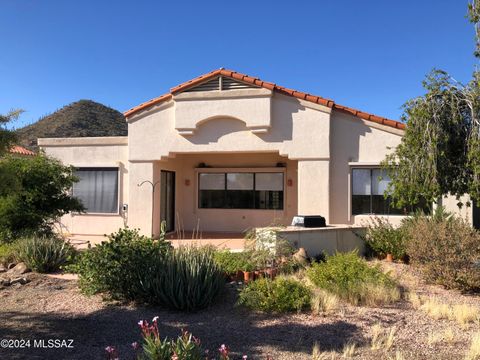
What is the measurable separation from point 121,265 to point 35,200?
589cm

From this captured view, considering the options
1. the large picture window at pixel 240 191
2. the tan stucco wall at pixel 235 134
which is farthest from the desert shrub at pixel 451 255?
the large picture window at pixel 240 191

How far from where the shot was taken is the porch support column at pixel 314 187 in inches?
527

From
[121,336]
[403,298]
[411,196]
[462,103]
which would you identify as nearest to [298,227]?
[411,196]

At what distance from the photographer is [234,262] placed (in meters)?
8.84

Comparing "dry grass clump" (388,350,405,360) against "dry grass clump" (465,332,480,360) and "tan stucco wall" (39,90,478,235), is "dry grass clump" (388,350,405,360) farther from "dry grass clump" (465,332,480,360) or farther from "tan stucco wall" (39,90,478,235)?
"tan stucco wall" (39,90,478,235)

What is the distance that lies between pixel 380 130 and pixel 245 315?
28.3 ft

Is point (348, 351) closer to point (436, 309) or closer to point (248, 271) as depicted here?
point (436, 309)

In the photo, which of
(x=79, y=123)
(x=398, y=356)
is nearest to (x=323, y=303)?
(x=398, y=356)

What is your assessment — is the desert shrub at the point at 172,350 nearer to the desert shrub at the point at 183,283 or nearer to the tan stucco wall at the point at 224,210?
Answer: the desert shrub at the point at 183,283

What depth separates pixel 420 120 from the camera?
854cm

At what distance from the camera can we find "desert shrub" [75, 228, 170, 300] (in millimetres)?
7191

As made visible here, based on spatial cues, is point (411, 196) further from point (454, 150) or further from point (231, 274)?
point (231, 274)

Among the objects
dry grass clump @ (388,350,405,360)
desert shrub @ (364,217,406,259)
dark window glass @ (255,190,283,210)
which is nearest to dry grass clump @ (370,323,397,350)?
dry grass clump @ (388,350,405,360)

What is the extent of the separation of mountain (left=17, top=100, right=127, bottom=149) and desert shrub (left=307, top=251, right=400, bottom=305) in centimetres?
3294
